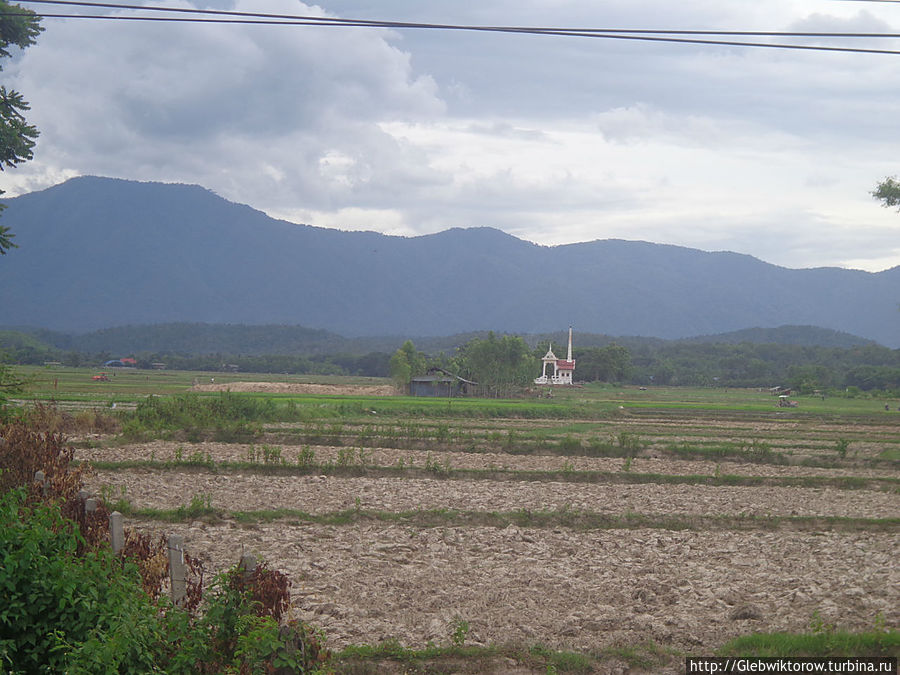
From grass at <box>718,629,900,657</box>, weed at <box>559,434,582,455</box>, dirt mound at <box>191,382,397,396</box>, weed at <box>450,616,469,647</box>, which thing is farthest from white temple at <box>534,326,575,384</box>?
grass at <box>718,629,900,657</box>

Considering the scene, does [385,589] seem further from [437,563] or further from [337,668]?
[337,668]

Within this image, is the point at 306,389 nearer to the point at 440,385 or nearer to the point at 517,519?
the point at 440,385

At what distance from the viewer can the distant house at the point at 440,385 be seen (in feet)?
211

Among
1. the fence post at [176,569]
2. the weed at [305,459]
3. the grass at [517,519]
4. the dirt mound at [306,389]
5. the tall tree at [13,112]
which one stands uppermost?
the tall tree at [13,112]

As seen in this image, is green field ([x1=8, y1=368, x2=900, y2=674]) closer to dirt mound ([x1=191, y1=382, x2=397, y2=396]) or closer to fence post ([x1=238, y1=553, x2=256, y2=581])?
fence post ([x1=238, y1=553, x2=256, y2=581])

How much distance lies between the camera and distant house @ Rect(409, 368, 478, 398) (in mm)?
64250

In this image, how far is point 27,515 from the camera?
22.3ft

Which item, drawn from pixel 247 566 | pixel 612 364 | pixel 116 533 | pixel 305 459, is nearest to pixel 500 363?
pixel 612 364

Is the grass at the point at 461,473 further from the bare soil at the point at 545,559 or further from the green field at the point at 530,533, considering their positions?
the bare soil at the point at 545,559

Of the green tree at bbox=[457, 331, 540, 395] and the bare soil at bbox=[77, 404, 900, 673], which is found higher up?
the green tree at bbox=[457, 331, 540, 395]

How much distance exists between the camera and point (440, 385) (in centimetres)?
6625

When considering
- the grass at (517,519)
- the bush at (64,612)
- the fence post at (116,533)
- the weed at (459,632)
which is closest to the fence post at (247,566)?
the bush at (64,612)

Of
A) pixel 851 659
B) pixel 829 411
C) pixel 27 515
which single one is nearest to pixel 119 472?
pixel 27 515

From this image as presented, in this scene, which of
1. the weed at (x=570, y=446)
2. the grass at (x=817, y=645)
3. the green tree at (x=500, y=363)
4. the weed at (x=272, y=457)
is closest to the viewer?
the grass at (x=817, y=645)
